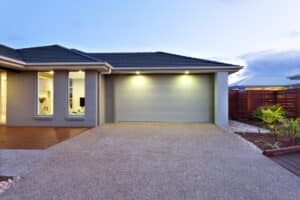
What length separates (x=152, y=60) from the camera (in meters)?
11.4

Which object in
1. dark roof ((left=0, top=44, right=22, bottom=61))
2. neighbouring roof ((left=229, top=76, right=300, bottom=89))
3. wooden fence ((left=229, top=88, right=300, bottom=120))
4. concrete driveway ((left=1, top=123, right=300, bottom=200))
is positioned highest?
dark roof ((left=0, top=44, right=22, bottom=61))

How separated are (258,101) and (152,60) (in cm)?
644

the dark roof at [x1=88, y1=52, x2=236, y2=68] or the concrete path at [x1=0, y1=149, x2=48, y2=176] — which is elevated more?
the dark roof at [x1=88, y1=52, x2=236, y2=68]

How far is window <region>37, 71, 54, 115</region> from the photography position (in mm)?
10070

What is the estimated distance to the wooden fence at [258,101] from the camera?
10.9 meters

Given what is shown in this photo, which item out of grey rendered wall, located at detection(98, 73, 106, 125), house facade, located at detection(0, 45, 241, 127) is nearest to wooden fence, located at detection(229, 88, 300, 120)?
house facade, located at detection(0, 45, 241, 127)

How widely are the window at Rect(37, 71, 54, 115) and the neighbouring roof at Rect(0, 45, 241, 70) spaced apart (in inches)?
34.6

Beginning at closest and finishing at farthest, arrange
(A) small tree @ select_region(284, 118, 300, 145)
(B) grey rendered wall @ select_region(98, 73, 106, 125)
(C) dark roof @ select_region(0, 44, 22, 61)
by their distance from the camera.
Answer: (A) small tree @ select_region(284, 118, 300, 145) → (C) dark roof @ select_region(0, 44, 22, 61) → (B) grey rendered wall @ select_region(98, 73, 106, 125)

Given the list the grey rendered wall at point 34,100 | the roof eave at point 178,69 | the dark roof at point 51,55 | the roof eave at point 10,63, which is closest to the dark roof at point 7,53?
the roof eave at point 10,63

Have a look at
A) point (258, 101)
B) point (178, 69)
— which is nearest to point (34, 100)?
point (178, 69)

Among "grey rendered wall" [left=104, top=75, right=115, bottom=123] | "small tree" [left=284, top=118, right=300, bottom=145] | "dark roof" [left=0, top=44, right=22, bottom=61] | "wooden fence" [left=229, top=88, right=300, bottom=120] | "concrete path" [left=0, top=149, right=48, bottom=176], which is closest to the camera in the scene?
"concrete path" [left=0, top=149, right=48, bottom=176]

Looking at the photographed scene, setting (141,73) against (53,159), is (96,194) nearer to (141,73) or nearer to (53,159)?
(53,159)

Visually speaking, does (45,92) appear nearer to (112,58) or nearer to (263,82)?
(112,58)

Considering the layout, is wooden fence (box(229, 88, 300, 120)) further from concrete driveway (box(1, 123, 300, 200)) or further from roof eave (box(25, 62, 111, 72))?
roof eave (box(25, 62, 111, 72))
